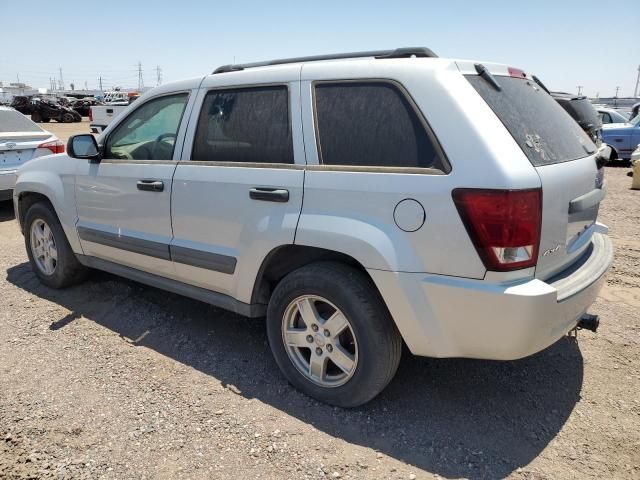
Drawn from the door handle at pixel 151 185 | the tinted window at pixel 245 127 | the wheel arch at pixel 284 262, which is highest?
the tinted window at pixel 245 127

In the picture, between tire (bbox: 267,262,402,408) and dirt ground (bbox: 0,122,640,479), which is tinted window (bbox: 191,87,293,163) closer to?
tire (bbox: 267,262,402,408)

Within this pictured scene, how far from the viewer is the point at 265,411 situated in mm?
2936

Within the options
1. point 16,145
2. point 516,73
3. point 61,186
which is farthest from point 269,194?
point 16,145

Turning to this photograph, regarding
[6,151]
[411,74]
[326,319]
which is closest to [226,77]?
[411,74]

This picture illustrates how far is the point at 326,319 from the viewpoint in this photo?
9.68ft

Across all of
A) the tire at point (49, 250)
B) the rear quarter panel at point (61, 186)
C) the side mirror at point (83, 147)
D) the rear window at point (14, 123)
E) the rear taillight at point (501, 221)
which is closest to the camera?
the rear taillight at point (501, 221)

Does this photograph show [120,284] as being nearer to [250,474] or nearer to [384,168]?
[250,474]

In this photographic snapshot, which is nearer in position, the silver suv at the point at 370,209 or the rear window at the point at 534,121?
the silver suv at the point at 370,209

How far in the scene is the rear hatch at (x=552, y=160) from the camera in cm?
243

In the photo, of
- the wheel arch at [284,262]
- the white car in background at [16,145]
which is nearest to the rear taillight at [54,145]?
the white car in background at [16,145]

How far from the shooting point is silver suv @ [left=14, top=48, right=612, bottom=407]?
233 centimetres

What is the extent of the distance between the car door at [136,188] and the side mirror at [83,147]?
0.25ft

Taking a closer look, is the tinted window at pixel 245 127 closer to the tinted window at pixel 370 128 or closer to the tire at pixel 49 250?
the tinted window at pixel 370 128

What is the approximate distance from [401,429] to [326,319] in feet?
2.41
